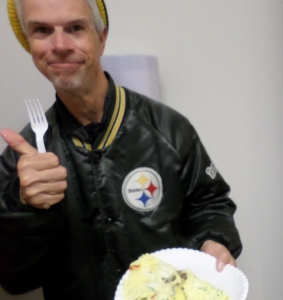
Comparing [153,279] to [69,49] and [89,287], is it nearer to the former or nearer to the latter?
[89,287]

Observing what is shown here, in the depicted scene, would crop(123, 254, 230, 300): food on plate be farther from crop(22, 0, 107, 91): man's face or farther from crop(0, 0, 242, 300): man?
crop(22, 0, 107, 91): man's face

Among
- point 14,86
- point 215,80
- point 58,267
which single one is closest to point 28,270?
point 58,267

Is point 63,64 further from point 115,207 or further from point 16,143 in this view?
point 115,207

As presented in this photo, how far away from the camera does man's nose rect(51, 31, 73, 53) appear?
72 centimetres

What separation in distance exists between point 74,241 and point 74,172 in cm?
15

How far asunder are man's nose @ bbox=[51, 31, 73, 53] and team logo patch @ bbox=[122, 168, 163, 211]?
30 centimetres

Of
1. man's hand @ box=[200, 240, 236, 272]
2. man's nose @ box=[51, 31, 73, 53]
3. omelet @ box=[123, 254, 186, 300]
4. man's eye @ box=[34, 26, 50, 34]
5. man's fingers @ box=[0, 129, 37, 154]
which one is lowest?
man's hand @ box=[200, 240, 236, 272]

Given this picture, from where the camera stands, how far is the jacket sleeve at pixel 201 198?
81 centimetres

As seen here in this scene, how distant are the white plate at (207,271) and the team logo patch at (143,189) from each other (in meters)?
0.16

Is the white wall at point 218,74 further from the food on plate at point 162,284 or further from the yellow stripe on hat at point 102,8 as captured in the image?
the food on plate at point 162,284

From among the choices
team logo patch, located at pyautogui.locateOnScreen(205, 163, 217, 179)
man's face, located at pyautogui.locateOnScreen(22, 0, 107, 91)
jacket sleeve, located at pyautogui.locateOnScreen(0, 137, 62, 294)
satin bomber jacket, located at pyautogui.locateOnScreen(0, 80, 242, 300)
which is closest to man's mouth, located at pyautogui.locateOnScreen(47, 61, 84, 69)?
man's face, located at pyautogui.locateOnScreen(22, 0, 107, 91)

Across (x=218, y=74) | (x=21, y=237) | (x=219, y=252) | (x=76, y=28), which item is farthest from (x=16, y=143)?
(x=218, y=74)

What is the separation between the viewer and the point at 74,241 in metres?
0.80

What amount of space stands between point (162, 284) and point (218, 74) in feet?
2.63
